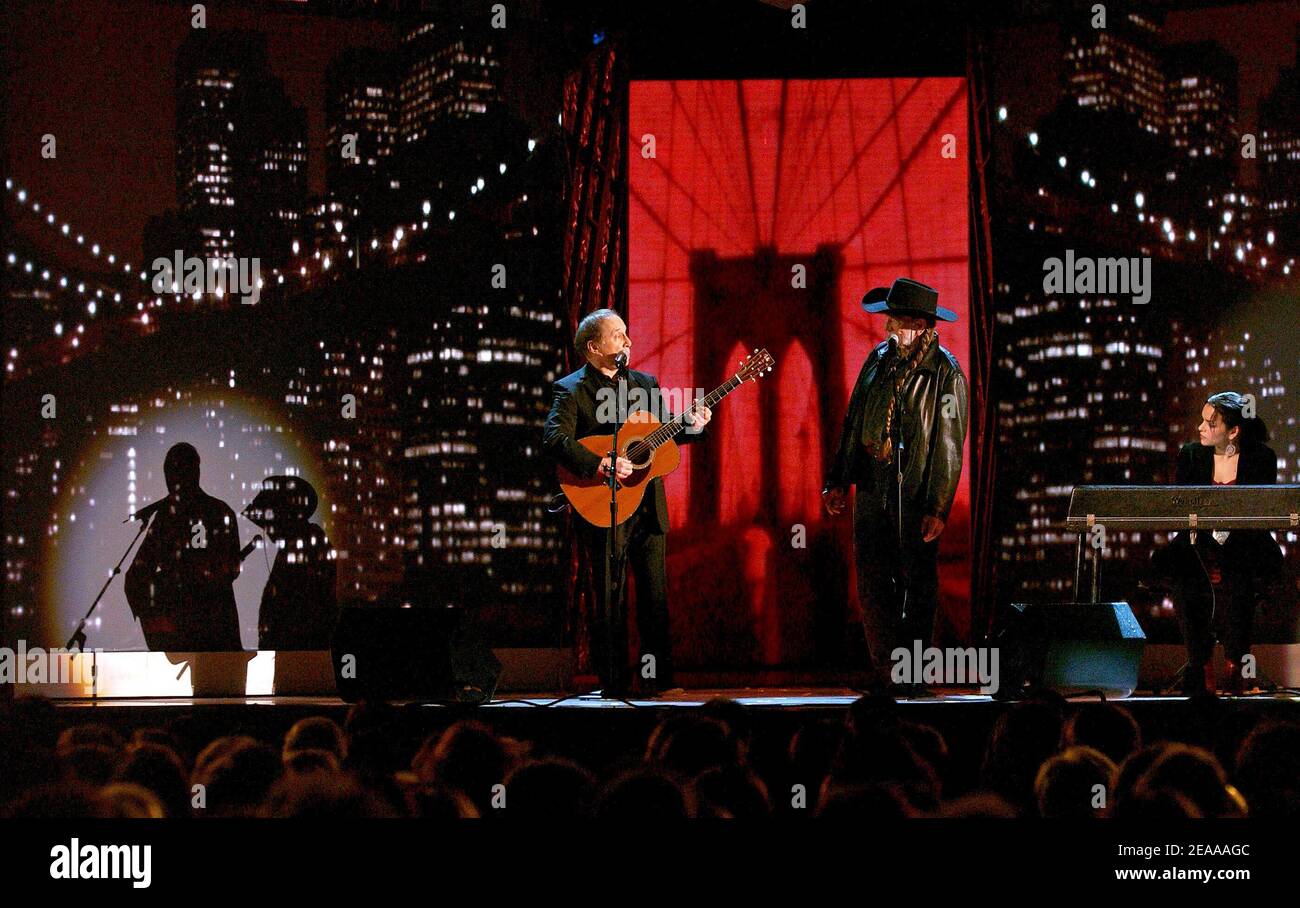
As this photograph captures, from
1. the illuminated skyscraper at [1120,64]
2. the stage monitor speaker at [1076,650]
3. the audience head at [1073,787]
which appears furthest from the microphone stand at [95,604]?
the illuminated skyscraper at [1120,64]

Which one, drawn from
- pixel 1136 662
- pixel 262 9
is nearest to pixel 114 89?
pixel 262 9

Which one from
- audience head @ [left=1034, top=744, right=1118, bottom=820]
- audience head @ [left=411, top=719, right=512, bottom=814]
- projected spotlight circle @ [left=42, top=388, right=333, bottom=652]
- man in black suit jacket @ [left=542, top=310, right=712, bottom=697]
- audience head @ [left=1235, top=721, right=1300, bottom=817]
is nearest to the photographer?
audience head @ [left=1034, top=744, right=1118, bottom=820]

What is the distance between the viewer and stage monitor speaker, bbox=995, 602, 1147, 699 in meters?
5.73

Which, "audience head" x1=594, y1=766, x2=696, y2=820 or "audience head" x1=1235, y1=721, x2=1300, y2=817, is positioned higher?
"audience head" x1=594, y1=766, x2=696, y2=820

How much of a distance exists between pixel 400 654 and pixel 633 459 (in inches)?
53.1

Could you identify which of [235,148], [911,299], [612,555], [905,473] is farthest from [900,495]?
[235,148]

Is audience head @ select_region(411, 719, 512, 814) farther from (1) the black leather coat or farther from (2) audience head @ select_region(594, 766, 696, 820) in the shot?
(1) the black leather coat

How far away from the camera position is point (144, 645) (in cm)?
726

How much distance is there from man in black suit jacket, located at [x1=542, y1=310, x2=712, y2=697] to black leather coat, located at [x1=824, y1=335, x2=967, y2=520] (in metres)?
0.92

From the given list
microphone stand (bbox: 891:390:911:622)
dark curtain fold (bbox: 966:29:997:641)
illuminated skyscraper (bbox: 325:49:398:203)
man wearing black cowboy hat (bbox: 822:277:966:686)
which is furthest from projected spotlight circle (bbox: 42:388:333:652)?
dark curtain fold (bbox: 966:29:997:641)
